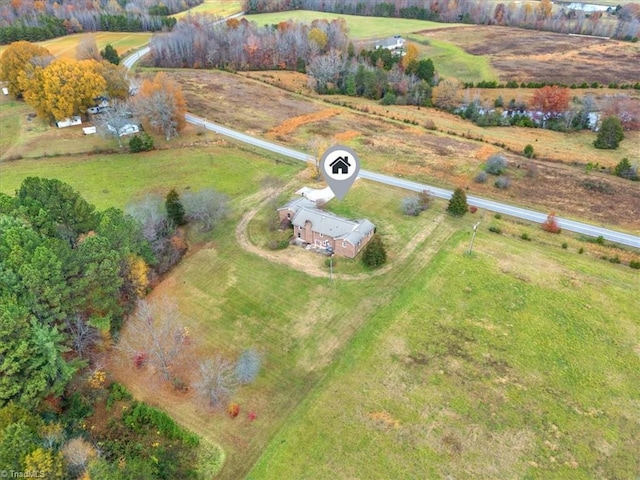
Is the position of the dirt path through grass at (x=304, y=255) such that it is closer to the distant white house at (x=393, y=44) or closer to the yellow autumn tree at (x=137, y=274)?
the yellow autumn tree at (x=137, y=274)

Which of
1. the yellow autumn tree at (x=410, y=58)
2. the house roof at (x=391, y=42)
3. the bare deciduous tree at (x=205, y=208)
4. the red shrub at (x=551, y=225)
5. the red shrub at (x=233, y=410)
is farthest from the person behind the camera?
the house roof at (x=391, y=42)

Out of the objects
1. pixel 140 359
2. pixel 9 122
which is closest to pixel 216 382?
pixel 140 359

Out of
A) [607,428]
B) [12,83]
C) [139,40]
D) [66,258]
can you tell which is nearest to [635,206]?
[607,428]

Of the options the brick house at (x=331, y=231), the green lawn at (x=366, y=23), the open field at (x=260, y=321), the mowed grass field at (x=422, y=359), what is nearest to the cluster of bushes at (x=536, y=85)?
the green lawn at (x=366, y=23)

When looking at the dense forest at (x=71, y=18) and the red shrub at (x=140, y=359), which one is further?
the dense forest at (x=71, y=18)

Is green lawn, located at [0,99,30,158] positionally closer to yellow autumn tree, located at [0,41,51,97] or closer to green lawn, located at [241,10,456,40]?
yellow autumn tree, located at [0,41,51,97]

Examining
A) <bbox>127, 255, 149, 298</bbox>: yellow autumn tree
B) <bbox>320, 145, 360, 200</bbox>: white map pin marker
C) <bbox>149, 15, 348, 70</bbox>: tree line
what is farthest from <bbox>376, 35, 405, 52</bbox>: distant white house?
<bbox>127, 255, 149, 298</bbox>: yellow autumn tree

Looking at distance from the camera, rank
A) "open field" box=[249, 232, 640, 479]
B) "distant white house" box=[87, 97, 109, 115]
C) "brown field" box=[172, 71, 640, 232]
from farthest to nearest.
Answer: "distant white house" box=[87, 97, 109, 115]
"brown field" box=[172, 71, 640, 232]
"open field" box=[249, 232, 640, 479]
